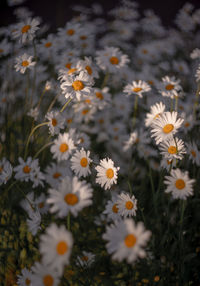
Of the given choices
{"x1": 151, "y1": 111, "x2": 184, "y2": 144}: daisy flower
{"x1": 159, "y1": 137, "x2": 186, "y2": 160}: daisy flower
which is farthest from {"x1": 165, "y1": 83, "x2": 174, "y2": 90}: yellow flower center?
{"x1": 159, "y1": 137, "x2": 186, "y2": 160}: daisy flower

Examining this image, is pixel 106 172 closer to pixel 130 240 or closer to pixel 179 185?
pixel 179 185

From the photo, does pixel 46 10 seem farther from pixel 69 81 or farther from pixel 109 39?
pixel 69 81

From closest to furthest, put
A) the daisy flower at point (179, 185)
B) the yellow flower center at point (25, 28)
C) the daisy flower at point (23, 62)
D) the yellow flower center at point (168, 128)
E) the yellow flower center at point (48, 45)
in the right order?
the daisy flower at point (179, 185) → the yellow flower center at point (168, 128) → the daisy flower at point (23, 62) → the yellow flower center at point (25, 28) → the yellow flower center at point (48, 45)

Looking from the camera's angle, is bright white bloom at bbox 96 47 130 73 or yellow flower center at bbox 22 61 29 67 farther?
bright white bloom at bbox 96 47 130 73

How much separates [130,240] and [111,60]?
169 centimetres

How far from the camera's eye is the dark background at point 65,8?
3.55 metres

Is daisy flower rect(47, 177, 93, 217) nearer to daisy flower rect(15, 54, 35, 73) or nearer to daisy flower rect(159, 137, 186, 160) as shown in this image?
daisy flower rect(159, 137, 186, 160)

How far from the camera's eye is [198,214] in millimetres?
1714

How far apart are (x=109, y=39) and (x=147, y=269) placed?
10.2 ft

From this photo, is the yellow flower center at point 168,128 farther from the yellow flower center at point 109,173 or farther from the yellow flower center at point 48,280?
the yellow flower center at point 48,280

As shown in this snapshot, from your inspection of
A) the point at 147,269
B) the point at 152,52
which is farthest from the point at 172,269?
the point at 152,52

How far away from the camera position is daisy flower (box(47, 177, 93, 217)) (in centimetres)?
97

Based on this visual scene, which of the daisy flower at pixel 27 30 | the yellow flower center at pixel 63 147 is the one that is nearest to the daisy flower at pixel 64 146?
the yellow flower center at pixel 63 147

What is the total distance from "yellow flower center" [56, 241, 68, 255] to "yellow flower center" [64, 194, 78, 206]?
0.55ft
